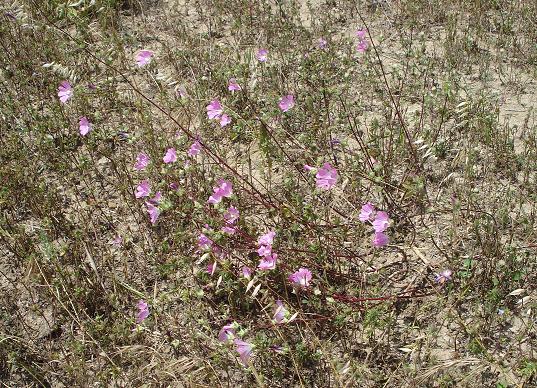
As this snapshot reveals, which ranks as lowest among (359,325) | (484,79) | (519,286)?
(359,325)

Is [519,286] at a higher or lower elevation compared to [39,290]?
higher

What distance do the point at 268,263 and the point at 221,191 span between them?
0.63 meters

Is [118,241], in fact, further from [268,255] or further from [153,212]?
[268,255]

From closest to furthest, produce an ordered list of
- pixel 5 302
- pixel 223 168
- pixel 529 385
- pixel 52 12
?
pixel 529 385
pixel 5 302
pixel 223 168
pixel 52 12

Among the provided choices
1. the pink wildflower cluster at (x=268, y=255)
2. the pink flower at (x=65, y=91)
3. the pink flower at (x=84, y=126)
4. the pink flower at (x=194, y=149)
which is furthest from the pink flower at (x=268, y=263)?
the pink flower at (x=65, y=91)

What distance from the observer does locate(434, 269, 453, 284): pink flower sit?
3.27 meters

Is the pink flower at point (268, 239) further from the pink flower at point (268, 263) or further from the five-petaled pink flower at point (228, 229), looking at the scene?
the five-petaled pink flower at point (228, 229)

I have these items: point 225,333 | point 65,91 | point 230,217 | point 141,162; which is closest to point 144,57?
point 65,91

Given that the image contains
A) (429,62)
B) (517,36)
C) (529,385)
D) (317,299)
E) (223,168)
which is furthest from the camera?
(517,36)

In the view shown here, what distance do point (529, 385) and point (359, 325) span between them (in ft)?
2.85

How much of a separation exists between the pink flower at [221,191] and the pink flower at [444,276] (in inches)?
51.3

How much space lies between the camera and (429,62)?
4.71 m

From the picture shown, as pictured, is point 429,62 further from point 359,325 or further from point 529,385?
point 529,385

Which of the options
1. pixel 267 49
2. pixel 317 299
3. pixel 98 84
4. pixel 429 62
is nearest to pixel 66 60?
pixel 98 84
